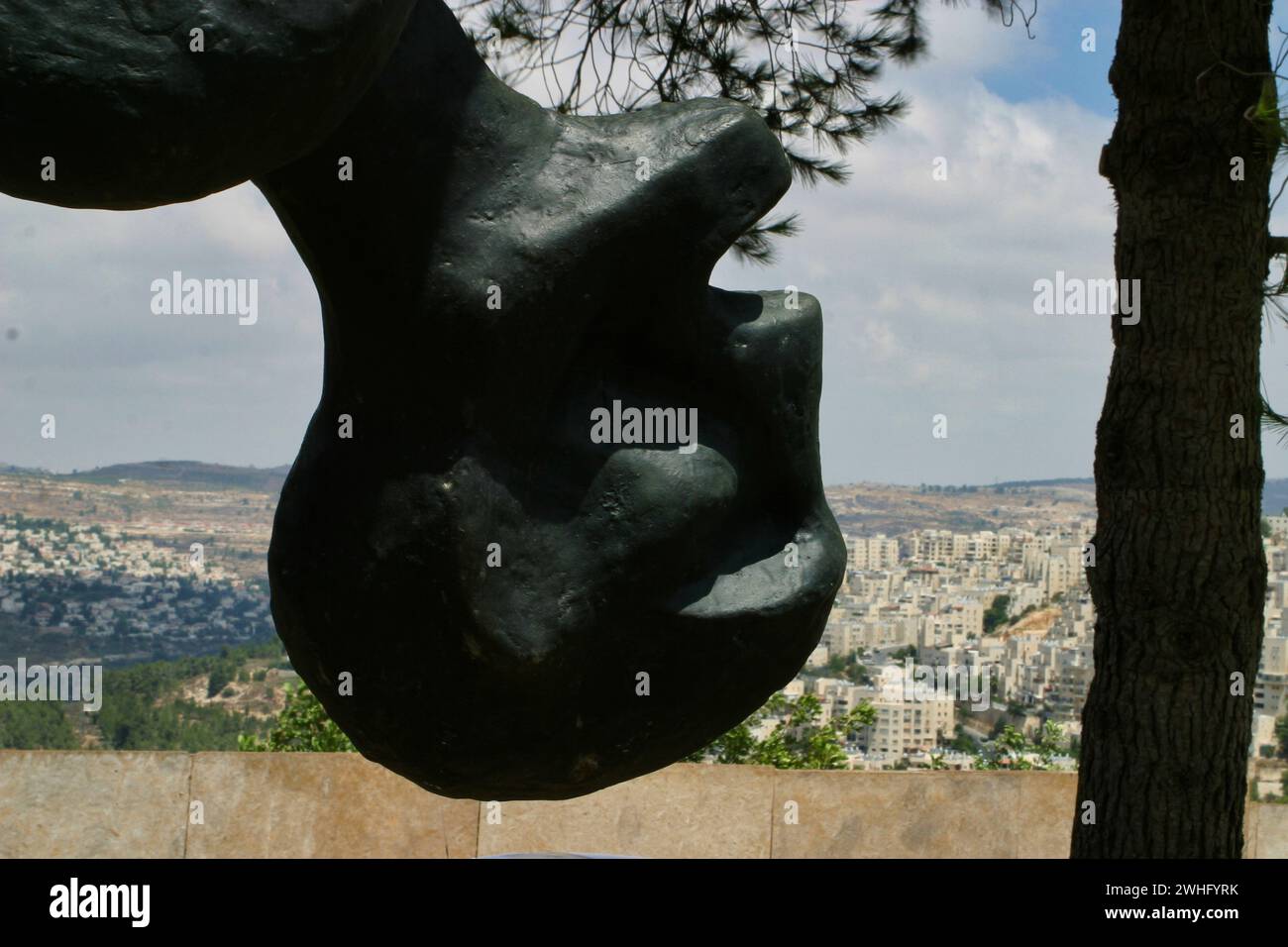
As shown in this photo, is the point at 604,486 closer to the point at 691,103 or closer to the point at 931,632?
the point at 691,103

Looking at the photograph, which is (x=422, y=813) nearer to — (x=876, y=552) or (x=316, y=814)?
(x=316, y=814)

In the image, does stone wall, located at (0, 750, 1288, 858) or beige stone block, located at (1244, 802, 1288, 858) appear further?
beige stone block, located at (1244, 802, 1288, 858)

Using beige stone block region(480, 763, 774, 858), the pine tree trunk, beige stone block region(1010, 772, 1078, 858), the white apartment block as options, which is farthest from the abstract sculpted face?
the white apartment block

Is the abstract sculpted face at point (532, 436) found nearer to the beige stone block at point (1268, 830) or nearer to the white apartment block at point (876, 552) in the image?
the beige stone block at point (1268, 830)

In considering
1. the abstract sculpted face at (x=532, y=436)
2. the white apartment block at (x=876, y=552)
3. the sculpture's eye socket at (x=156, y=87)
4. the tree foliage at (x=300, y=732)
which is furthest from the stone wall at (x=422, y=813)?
the sculpture's eye socket at (x=156, y=87)

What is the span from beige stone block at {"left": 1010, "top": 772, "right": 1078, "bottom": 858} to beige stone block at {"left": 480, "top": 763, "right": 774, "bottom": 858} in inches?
32.2

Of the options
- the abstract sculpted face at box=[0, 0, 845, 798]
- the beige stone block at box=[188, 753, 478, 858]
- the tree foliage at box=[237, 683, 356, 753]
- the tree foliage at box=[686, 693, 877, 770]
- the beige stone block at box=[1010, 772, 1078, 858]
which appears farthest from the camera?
the tree foliage at box=[686, 693, 877, 770]

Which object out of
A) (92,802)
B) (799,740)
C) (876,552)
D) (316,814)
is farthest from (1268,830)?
(92,802)

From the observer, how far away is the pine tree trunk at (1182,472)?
13.0ft

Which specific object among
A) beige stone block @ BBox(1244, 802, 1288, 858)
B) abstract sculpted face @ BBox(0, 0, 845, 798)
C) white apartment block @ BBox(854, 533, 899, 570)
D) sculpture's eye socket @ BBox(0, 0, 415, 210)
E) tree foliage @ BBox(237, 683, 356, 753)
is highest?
sculpture's eye socket @ BBox(0, 0, 415, 210)

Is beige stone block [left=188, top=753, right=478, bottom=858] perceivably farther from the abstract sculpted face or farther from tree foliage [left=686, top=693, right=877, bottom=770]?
the abstract sculpted face

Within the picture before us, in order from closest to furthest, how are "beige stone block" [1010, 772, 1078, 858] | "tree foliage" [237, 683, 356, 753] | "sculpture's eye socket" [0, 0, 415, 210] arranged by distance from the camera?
"sculpture's eye socket" [0, 0, 415, 210] → "beige stone block" [1010, 772, 1078, 858] → "tree foliage" [237, 683, 356, 753]

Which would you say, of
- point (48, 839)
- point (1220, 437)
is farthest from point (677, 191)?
point (48, 839)

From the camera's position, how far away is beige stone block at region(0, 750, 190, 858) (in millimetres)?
4598
